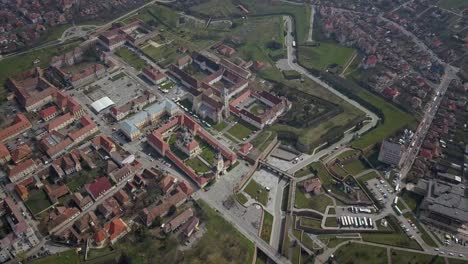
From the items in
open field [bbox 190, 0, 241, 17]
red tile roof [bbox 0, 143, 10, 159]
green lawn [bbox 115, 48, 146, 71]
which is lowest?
red tile roof [bbox 0, 143, 10, 159]

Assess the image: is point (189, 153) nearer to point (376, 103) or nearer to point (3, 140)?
point (3, 140)

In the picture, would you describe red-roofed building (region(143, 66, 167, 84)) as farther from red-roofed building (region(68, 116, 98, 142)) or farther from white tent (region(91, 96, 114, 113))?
red-roofed building (region(68, 116, 98, 142))

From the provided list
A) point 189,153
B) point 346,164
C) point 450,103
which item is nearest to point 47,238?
point 189,153

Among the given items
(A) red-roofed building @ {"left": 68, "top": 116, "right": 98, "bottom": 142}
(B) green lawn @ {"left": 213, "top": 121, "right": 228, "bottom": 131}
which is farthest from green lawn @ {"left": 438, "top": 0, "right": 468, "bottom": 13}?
(A) red-roofed building @ {"left": 68, "top": 116, "right": 98, "bottom": 142}

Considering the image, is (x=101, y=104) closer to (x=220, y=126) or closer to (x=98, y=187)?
(x=98, y=187)

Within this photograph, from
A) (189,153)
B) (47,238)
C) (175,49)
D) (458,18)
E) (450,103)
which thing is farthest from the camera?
(458,18)

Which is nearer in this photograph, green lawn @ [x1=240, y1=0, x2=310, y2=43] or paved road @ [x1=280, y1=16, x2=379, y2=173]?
paved road @ [x1=280, y1=16, x2=379, y2=173]
